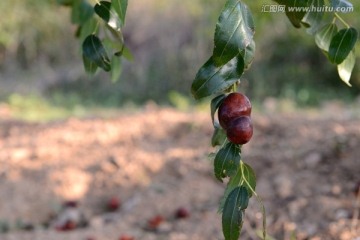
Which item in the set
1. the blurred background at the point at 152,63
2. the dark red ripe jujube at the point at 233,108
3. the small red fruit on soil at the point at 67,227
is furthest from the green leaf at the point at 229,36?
the blurred background at the point at 152,63

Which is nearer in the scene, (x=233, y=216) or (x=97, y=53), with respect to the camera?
(x=233, y=216)

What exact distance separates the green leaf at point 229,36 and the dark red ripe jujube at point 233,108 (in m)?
0.10

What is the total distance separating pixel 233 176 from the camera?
1388mm

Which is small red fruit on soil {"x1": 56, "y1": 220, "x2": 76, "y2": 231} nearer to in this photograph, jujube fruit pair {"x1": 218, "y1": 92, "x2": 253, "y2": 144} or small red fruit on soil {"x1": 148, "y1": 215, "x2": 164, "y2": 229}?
small red fruit on soil {"x1": 148, "y1": 215, "x2": 164, "y2": 229}

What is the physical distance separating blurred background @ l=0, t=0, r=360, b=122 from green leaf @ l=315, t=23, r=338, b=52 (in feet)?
18.1

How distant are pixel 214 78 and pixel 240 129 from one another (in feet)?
0.35

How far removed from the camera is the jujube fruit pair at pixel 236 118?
1.22 metres

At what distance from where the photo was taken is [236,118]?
1.24 meters

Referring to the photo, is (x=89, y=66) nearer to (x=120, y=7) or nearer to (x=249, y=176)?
(x=120, y=7)

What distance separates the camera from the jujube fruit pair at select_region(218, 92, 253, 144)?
4.01 ft

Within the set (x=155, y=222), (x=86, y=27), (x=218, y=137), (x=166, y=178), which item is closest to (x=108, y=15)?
(x=218, y=137)

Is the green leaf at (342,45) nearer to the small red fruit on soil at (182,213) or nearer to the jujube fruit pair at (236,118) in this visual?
the jujube fruit pair at (236,118)

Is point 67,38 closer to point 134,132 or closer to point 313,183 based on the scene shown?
point 134,132

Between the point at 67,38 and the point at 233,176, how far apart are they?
1129 cm
